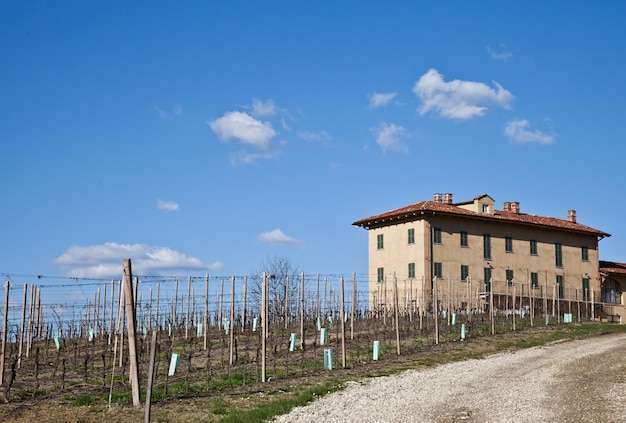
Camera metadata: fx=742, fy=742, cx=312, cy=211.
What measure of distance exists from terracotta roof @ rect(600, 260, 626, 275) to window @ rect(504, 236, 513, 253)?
30.7 feet

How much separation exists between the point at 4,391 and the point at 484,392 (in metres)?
11.0

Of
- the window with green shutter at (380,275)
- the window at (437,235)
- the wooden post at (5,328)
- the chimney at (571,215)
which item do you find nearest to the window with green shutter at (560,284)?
the chimney at (571,215)

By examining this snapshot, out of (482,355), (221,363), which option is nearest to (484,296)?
(482,355)

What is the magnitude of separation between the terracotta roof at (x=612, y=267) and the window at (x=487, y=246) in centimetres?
1136

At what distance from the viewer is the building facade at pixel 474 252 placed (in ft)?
147

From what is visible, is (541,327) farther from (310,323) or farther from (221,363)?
(221,363)

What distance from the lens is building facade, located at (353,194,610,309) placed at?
1759 inches

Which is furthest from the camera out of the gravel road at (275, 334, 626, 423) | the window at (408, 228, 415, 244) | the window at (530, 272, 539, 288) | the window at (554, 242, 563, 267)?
the window at (554, 242, 563, 267)

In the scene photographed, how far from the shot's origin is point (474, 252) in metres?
46.8

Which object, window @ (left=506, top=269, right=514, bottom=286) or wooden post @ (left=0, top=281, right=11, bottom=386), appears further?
window @ (left=506, top=269, right=514, bottom=286)

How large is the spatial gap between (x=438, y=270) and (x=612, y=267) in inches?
757

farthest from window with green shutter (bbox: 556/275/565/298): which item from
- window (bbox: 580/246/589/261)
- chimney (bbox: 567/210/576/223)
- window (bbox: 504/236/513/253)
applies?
chimney (bbox: 567/210/576/223)

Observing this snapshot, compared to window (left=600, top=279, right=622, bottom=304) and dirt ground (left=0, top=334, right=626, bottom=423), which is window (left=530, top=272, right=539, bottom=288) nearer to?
window (left=600, top=279, right=622, bottom=304)

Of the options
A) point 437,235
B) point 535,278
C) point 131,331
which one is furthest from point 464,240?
point 131,331
